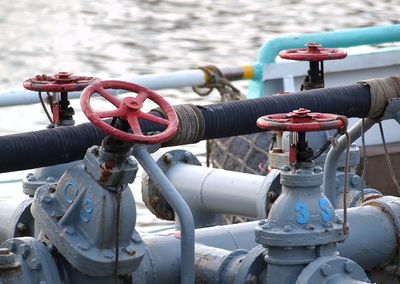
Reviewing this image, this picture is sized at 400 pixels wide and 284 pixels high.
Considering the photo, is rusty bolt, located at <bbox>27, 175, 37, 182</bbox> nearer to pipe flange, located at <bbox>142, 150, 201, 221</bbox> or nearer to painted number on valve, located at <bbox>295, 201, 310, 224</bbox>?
pipe flange, located at <bbox>142, 150, 201, 221</bbox>

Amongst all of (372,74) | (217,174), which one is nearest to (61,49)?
(372,74)

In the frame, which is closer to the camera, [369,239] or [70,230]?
[70,230]

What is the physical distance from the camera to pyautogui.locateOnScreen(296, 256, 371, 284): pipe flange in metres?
4.01

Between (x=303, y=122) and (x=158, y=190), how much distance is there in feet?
5.04

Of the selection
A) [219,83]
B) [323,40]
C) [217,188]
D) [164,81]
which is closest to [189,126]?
[217,188]

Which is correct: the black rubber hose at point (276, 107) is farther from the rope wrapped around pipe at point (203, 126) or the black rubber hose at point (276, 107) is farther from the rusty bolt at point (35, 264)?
the rusty bolt at point (35, 264)

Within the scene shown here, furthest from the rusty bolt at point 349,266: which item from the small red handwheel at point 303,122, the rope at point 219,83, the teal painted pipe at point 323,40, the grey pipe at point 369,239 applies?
the teal painted pipe at point 323,40

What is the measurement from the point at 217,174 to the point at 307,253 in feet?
5.34

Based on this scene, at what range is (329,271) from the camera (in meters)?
4.03

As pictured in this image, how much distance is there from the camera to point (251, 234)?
15.4 ft

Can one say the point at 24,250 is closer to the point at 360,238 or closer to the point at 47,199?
the point at 47,199

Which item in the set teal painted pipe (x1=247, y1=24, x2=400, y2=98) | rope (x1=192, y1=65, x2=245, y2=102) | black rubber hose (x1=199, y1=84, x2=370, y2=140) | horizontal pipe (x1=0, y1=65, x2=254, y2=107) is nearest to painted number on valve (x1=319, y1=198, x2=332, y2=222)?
black rubber hose (x1=199, y1=84, x2=370, y2=140)

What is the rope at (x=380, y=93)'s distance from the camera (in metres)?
4.74

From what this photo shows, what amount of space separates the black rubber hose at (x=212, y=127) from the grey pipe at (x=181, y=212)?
178 mm
